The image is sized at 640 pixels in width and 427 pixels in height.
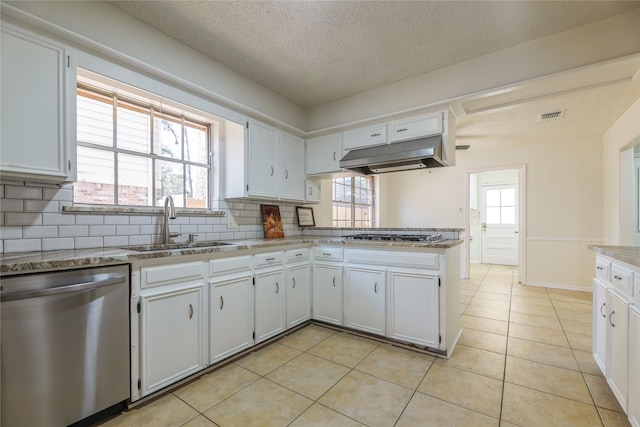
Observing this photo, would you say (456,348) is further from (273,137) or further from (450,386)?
(273,137)

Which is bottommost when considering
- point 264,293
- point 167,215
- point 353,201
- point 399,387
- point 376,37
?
point 399,387

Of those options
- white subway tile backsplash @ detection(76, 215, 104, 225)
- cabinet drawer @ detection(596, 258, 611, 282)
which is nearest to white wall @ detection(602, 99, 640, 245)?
cabinet drawer @ detection(596, 258, 611, 282)

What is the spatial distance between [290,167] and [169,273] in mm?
1878

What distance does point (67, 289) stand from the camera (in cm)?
135

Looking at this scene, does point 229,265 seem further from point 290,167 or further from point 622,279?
point 622,279

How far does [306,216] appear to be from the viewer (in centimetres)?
386

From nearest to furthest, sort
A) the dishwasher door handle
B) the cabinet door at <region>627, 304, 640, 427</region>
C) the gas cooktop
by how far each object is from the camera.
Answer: the dishwasher door handle → the cabinet door at <region>627, 304, 640, 427</region> → the gas cooktop

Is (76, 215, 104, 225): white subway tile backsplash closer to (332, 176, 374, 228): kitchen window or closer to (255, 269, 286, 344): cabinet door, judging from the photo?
(255, 269, 286, 344): cabinet door

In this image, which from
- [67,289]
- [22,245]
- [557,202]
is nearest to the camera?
[67,289]

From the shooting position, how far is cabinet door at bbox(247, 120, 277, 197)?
2.82 metres

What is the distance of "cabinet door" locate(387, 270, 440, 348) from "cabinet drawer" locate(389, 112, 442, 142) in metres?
1.35

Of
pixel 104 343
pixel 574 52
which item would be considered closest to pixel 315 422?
pixel 104 343

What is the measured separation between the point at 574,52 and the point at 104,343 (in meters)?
3.71

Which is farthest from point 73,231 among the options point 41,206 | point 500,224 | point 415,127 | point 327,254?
point 500,224
